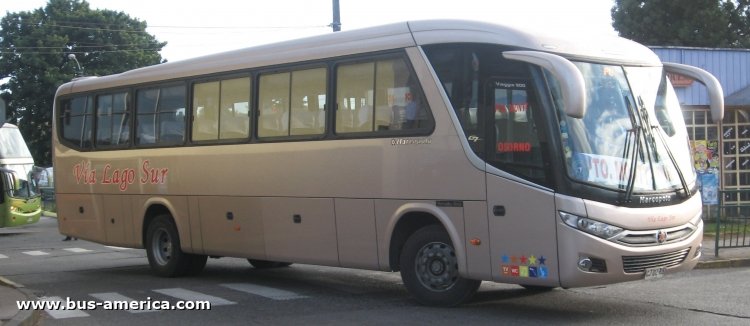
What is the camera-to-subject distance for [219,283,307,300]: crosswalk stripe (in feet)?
37.9

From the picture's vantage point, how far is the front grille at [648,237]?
870 centimetres

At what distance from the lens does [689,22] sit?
34.8m

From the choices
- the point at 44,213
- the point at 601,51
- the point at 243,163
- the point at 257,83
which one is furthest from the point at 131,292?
the point at 44,213

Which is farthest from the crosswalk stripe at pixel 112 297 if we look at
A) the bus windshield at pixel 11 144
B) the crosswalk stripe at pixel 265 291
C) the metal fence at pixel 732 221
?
the bus windshield at pixel 11 144

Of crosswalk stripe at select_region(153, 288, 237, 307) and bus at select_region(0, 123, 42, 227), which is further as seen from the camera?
bus at select_region(0, 123, 42, 227)

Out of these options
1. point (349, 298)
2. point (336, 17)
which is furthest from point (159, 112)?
point (336, 17)

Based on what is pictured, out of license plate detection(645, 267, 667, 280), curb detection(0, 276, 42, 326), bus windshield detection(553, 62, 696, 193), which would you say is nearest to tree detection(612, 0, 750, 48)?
bus windshield detection(553, 62, 696, 193)

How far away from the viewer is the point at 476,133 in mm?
9461

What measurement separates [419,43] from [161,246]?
6604 mm

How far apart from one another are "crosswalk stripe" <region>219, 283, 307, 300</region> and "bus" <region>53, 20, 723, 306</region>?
47 cm

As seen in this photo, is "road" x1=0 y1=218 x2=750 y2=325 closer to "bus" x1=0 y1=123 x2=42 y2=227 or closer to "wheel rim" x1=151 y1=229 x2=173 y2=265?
"wheel rim" x1=151 y1=229 x2=173 y2=265

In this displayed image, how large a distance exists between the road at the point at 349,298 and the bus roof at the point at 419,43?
283cm

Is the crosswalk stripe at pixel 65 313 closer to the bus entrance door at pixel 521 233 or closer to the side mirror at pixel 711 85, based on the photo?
the bus entrance door at pixel 521 233

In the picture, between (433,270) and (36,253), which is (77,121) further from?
(433,270)
